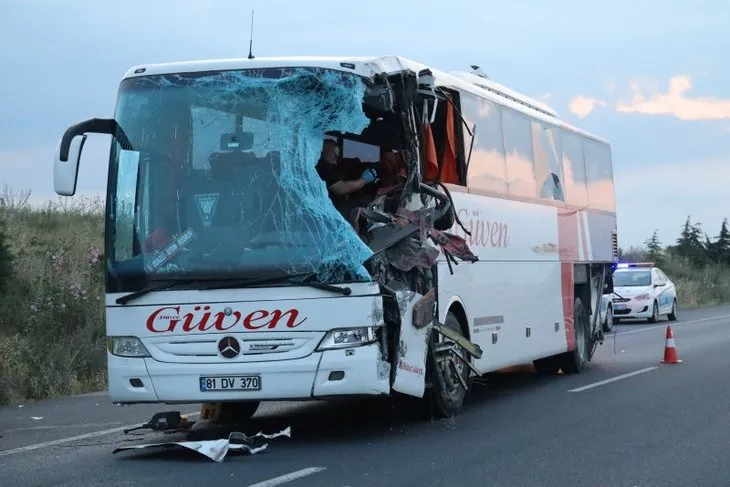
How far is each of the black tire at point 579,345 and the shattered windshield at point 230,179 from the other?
7.98 m

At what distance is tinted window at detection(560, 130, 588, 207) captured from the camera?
17.0 metres

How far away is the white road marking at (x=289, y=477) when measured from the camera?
A: 8289 millimetres

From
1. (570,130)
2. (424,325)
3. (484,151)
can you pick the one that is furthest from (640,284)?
(424,325)

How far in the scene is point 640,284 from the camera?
3375 cm

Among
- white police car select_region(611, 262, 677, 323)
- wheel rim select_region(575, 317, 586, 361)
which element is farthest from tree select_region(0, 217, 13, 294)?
white police car select_region(611, 262, 677, 323)

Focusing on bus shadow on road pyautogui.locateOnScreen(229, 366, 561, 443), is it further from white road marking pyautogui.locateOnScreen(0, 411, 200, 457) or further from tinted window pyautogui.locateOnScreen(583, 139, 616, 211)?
tinted window pyautogui.locateOnScreen(583, 139, 616, 211)

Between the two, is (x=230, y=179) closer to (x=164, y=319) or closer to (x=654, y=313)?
(x=164, y=319)

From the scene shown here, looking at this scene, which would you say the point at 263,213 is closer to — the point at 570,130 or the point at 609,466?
the point at 609,466

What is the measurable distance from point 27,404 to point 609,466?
28.4 feet

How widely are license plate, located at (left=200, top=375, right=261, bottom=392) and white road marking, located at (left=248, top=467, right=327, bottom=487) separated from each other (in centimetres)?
111

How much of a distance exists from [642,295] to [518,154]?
19.5 metres

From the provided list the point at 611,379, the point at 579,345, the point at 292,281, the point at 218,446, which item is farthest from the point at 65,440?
the point at 579,345

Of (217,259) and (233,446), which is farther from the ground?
(217,259)

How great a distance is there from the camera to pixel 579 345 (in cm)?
1753
